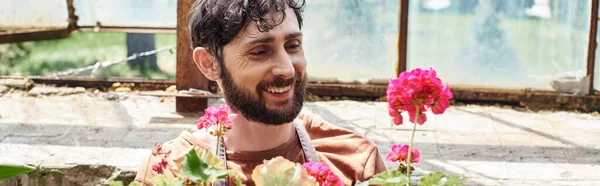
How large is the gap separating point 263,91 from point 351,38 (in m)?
4.13

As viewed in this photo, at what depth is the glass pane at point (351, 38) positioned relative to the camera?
6.12 meters

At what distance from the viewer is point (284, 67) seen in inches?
80.0

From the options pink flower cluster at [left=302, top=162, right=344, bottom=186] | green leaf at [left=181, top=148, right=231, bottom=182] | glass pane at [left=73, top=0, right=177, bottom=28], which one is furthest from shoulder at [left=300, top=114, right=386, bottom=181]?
glass pane at [left=73, top=0, right=177, bottom=28]

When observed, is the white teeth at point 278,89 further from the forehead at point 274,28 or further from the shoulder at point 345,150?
the shoulder at point 345,150

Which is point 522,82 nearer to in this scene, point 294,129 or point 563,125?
point 563,125

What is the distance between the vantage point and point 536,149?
4.82 m

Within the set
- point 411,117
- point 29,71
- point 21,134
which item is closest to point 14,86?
point 21,134

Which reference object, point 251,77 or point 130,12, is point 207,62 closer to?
point 251,77

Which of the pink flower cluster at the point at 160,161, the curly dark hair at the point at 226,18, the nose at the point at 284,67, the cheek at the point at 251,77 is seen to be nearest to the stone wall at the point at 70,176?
the curly dark hair at the point at 226,18

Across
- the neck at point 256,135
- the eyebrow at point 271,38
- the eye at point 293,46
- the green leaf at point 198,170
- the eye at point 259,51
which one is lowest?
the neck at point 256,135

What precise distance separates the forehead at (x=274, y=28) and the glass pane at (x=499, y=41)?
4073 mm

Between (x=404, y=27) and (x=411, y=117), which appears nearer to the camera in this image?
(x=411, y=117)

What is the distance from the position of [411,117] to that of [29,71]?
373 inches

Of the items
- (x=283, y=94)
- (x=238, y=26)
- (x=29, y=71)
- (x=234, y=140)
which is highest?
(x=238, y=26)
